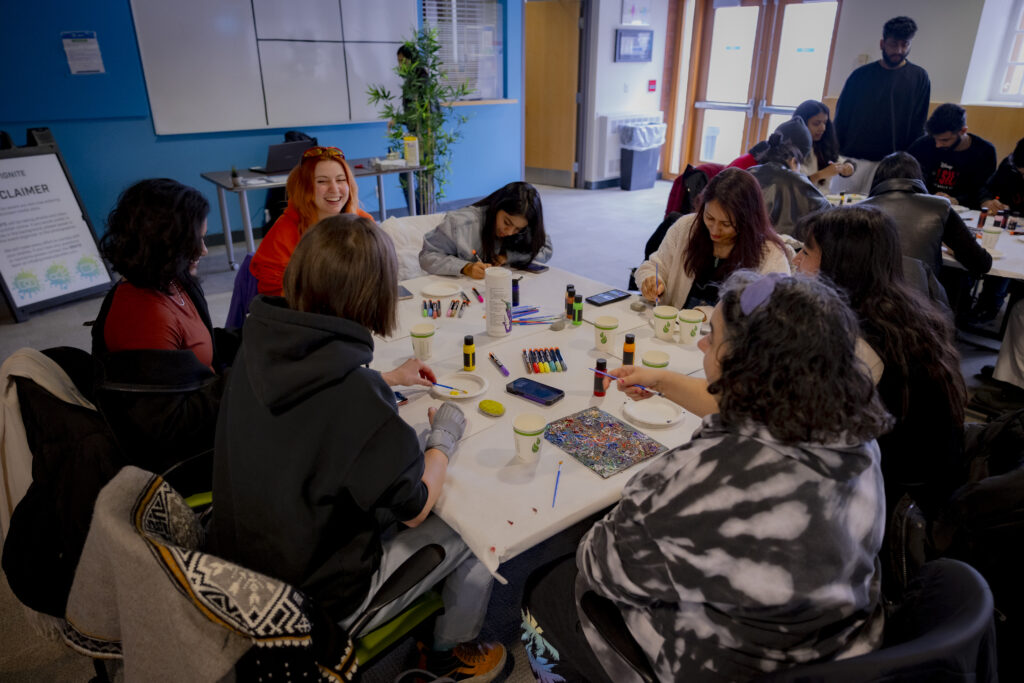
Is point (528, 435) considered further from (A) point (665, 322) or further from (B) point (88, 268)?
(B) point (88, 268)

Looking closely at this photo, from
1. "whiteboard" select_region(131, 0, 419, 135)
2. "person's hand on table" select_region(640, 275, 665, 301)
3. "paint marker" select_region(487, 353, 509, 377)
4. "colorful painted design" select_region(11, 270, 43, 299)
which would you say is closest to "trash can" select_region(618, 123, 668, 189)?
"whiteboard" select_region(131, 0, 419, 135)

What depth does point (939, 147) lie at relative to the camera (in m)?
4.31

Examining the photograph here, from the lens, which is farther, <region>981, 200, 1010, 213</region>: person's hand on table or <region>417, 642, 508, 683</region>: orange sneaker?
<region>981, 200, 1010, 213</region>: person's hand on table

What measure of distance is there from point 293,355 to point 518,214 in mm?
1699

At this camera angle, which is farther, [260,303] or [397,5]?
[397,5]

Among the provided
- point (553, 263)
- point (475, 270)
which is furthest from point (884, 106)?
point (475, 270)

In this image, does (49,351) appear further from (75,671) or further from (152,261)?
(75,671)

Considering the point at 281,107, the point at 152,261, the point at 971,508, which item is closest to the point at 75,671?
the point at 152,261

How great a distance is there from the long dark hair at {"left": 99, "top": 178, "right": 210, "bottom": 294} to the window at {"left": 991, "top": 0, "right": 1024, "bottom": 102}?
7338 millimetres

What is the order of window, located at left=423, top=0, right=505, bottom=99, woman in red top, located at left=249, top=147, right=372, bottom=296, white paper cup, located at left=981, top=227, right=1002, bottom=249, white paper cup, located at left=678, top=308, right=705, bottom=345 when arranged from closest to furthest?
white paper cup, located at left=678, top=308, right=705, bottom=345
woman in red top, located at left=249, top=147, right=372, bottom=296
white paper cup, located at left=981, top=227, right=1002, bottom=249
window, located at left=423, top=0, right=505, bottom=99

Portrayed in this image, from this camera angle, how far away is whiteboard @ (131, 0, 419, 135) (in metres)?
4.97

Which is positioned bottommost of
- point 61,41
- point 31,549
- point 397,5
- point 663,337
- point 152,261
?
point 31,549

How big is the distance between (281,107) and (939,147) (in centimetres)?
518

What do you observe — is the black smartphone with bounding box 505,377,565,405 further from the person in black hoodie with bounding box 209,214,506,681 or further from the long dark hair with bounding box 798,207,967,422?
the long dark hair with bounding box 798,207,967,422
